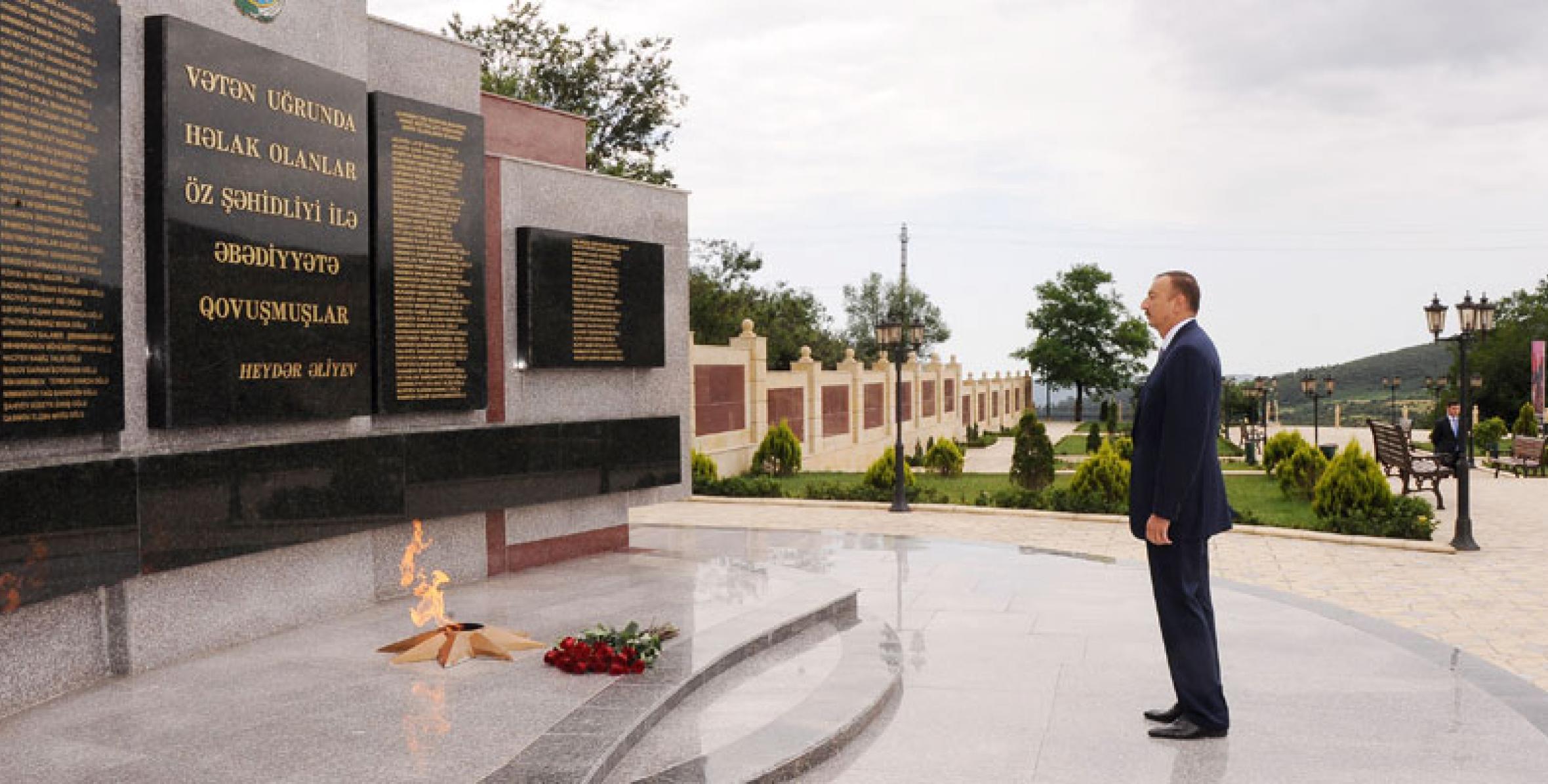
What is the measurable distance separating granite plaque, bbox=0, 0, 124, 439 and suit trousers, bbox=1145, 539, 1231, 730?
5.40 meters

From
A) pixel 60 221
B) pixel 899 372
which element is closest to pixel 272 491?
pixel 60 221

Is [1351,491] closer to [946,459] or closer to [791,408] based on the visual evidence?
[946,459]

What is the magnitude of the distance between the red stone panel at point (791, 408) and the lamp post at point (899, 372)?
7.87 m

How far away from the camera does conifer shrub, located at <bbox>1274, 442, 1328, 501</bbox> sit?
59.6 ft

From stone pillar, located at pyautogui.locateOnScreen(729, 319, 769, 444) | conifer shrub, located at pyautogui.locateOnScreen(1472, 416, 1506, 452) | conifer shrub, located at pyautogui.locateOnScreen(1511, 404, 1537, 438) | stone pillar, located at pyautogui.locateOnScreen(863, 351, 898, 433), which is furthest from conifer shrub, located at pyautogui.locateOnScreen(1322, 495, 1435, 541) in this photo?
conifer shrub, located at pyautogui.locateOnScreen(1511, 404, 1537, 438)

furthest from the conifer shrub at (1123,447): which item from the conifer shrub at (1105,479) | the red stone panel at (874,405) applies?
the red stone panel at (874,405)

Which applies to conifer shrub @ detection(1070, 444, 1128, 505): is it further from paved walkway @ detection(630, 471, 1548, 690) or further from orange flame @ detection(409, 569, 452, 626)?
orange flame @ detection(409, 569, 452, 626)

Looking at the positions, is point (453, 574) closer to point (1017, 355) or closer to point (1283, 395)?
point (1017, 355)

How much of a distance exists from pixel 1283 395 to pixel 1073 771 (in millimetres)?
129535

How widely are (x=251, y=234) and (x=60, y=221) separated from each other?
52.5 inches

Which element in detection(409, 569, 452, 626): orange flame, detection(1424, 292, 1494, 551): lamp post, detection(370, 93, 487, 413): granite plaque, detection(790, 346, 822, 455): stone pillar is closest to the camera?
detection(409, 569, 452, 626): orange flame

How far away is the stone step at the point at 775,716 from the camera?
4.96 m

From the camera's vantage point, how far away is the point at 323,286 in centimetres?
729

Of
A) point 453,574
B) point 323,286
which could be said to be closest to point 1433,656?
point 453,574
